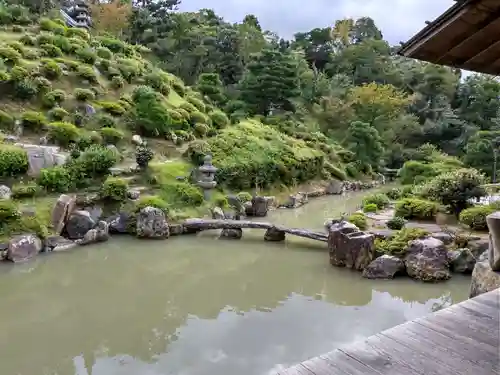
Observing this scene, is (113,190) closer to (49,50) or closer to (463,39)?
(463,39)

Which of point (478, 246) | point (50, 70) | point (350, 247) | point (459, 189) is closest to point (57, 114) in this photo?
point (50, 70)

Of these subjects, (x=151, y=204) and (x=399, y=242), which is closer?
(x=399, y=242)

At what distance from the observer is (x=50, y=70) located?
1412 cm

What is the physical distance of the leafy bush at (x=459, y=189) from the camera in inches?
328

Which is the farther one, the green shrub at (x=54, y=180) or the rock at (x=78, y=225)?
the green shrub at (x=54, y=180)

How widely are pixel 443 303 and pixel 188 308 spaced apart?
128 inches

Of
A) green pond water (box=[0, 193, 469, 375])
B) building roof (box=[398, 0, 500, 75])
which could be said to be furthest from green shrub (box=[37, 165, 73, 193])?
building roof (box=[398, 0, 500, 75])

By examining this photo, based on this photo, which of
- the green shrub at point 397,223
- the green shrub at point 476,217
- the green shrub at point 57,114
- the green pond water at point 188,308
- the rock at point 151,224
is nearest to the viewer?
the green pond water at point 188,308

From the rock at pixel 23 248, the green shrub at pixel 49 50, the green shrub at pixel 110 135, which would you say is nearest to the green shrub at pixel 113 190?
the rock at pixel 23 248

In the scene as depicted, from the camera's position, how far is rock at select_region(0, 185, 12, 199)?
842cm

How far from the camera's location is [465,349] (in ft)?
6.57

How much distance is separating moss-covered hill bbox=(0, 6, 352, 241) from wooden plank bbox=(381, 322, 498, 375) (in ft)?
25.8

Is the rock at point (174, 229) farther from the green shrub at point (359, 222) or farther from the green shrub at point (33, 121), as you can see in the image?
the green shrub at point (33, 121)

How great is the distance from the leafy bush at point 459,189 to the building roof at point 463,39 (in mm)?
6820
